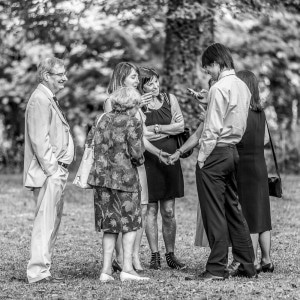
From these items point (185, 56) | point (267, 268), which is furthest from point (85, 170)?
point (185, 56)

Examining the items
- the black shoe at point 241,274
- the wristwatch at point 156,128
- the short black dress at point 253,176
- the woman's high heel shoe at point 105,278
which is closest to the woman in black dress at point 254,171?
the short black dress at point 253,176

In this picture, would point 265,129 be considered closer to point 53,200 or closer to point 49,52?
point 53,200

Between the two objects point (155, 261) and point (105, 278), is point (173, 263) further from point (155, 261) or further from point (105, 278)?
point (105, 278)

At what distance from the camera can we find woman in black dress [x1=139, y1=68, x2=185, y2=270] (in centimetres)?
762

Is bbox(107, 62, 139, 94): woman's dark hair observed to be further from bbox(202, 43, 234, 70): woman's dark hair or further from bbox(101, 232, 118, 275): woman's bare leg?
bbox(101, 232, 118, 275): woman's bare leg

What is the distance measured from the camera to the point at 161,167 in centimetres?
767

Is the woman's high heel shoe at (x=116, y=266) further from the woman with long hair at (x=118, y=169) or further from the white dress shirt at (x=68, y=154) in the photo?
the white dress shirt at (x=68, y=154)

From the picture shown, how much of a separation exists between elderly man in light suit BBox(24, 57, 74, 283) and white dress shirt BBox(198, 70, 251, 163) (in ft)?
4.11

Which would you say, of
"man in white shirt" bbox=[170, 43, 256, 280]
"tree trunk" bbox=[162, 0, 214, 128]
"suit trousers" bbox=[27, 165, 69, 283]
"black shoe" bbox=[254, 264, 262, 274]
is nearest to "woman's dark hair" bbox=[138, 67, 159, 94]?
"man in white shirt" bbox=[170, 43, 256, 280]

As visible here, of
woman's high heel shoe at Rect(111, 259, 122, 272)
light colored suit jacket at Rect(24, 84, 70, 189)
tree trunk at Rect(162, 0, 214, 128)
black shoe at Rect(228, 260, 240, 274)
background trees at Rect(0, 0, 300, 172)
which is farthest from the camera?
background trees at Rect(0, 0, 300, 172)

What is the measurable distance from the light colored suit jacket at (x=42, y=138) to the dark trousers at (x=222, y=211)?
4.14 feet

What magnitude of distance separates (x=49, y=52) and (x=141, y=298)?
816 inches

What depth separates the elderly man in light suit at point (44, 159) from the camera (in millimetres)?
6590

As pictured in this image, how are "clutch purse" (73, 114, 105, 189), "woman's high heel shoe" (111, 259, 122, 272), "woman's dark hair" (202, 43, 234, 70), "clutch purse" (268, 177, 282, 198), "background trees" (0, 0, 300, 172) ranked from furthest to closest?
"background trees" (0, 0, 300, 172) < "clutch purse" (268, 177, 282, 198) < "woman's high heel shoe" (111, 259, 122, 272) < "woman's dark hair" (202, 43, 234, 70) < "clutch purse" (73, 114, 105, 189)
